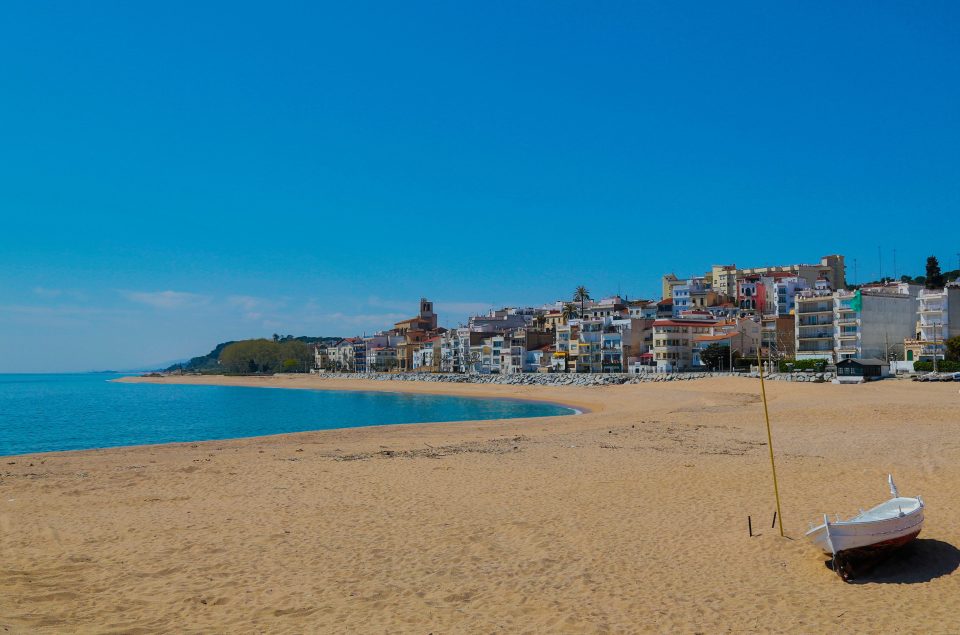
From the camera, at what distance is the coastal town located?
6956cm

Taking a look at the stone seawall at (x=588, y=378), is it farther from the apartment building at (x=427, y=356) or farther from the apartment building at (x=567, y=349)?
the apartment building at (x=427, y=356)

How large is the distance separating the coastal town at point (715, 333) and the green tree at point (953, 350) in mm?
966

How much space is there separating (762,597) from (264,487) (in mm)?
11325

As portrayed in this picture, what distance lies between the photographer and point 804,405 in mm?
36406

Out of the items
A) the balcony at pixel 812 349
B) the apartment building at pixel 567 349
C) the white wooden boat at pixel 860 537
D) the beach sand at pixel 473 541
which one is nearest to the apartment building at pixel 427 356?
the apartment building at pixel 567 349

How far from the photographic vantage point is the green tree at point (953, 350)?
198 ft

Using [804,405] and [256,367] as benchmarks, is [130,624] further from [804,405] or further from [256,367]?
[256,367]

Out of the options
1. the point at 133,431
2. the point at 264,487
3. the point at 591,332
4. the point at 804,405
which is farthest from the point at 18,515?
the point at 591,332

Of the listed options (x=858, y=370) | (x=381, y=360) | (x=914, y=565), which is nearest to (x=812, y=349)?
(x=858, y=370)

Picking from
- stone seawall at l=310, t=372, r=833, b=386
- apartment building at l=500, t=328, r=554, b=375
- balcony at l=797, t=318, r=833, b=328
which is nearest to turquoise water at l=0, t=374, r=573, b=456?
stone seawall at l=310, t=372, r=833, b=386

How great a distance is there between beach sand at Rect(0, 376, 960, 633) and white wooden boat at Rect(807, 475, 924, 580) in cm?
33

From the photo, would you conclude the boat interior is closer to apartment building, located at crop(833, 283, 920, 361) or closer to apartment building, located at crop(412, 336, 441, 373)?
apartment building, located at crop(833, 283, 920, 361)

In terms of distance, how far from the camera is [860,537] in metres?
9.48

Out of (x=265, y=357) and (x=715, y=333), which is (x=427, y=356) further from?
(x=265, y=357)
